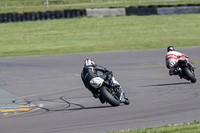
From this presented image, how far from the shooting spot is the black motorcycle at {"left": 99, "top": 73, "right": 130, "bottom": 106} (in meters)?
12.8

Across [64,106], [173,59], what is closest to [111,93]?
[64,106]

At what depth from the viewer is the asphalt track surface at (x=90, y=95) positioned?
1103cm

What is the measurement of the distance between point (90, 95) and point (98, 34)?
20.4m

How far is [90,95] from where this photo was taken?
15.4 meters

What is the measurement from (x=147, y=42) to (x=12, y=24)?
1095 cm

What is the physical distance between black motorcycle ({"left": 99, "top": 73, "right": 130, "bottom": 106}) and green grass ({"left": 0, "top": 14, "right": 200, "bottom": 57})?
53.0 ft

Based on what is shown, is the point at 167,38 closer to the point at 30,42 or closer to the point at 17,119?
the point at 30,42

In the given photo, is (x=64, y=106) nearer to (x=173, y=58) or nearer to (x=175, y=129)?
(x=175, y=129)

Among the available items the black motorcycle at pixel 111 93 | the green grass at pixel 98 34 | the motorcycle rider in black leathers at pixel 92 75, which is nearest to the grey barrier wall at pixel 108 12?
the green grass at pixel 98 34

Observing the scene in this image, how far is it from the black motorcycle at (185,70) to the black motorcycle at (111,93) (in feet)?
14.0

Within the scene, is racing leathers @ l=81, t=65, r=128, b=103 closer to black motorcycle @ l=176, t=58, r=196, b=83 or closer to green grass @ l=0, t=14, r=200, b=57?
black motorcycle @ l=176, t=58, r=196, b=83

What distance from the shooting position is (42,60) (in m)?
25.8

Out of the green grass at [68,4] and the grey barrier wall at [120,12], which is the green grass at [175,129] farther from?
the green grass at [68,4]

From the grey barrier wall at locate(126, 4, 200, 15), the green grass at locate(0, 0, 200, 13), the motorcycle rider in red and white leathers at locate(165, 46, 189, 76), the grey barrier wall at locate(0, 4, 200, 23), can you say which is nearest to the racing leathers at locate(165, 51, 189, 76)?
the motorcycle rider in red and white leathers at locate(165, 46, 189, 76)
